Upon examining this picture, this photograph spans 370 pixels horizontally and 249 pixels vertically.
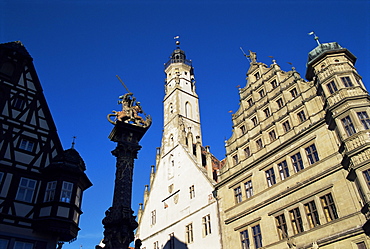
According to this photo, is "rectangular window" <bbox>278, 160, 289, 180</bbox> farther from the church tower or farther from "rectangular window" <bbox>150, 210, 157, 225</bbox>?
"rectangular window" <bbox>150, 210, 157, 225</bbox>

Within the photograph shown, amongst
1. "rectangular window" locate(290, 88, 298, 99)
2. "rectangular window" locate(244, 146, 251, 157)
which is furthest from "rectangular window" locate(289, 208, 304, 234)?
"rectangular window" locate(290, 88, 298, 99)

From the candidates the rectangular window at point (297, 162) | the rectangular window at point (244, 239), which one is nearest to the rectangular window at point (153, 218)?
the rectangular window at point (244, 239)

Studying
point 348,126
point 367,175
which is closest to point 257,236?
point 367,175

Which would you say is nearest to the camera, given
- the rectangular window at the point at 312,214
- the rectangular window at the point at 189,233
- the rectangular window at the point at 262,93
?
the rectangular window at the point at 312,214

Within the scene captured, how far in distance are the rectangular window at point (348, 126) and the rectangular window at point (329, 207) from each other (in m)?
3.49

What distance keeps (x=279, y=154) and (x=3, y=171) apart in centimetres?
1720

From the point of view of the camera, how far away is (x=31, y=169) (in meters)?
19.4

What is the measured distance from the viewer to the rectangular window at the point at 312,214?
16389mm

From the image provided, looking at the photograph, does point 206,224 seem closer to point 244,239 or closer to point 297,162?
point 244,239

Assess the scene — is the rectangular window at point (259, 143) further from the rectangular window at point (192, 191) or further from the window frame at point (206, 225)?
the rectangular window at point (192, 191)

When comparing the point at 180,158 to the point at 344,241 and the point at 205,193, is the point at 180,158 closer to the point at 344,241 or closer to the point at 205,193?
the point at 205,193

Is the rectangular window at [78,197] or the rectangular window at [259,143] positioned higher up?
the rectangular window at [259,143]

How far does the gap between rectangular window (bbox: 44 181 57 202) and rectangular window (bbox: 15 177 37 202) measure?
809mm

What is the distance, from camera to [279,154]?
787 inches
